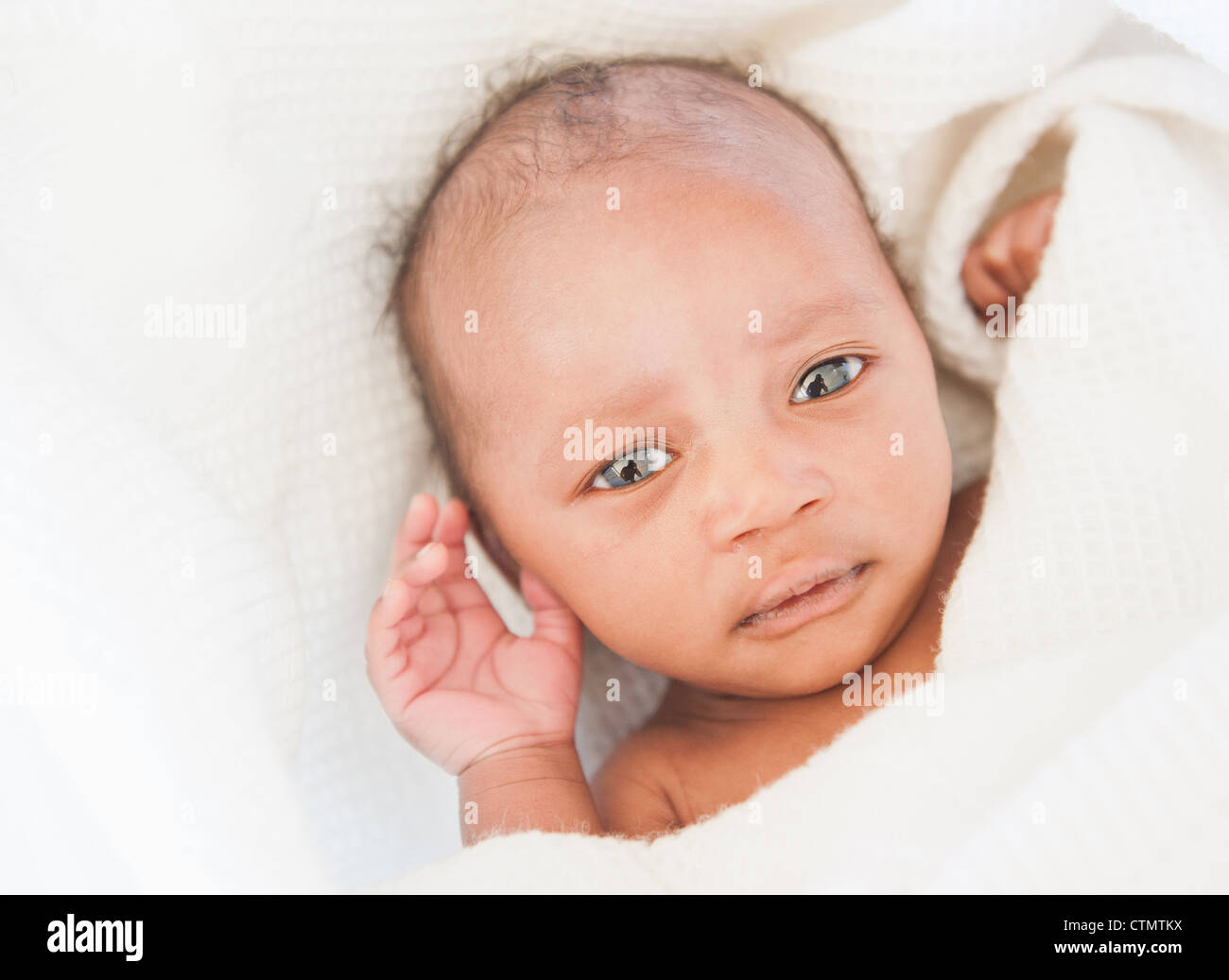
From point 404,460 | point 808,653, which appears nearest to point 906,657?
point 808,653

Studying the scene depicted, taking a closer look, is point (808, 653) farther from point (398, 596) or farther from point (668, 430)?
point (398, 596)

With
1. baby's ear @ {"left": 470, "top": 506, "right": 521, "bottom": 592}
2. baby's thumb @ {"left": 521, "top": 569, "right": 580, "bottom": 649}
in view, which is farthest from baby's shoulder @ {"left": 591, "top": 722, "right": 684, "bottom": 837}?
baby's ear @ {"left": 470, "top": 506, "right": 521, "bottom": 592}

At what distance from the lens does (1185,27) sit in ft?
3.96

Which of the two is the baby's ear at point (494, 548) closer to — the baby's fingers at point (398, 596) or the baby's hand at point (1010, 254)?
the baby's fingers at point (398, 596)

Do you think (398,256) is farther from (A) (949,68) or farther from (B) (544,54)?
(A) (949,68)

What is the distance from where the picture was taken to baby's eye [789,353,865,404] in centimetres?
112

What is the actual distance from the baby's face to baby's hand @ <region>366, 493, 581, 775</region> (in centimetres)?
17

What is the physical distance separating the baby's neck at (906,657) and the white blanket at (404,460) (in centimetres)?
10

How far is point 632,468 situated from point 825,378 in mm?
221

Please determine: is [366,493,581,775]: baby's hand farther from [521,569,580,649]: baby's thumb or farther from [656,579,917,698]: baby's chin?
[656,579,917,698]: baby's chin
